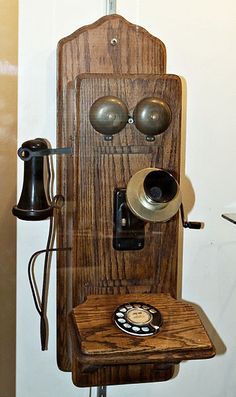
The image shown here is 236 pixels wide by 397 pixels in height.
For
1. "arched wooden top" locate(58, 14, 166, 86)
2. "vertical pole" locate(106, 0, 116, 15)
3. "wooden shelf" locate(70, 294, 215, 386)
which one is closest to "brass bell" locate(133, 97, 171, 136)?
"arched wooden top" locate(58, 14, 166, 86)

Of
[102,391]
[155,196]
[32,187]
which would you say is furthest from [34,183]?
[102,391]

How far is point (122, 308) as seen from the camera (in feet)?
3.44

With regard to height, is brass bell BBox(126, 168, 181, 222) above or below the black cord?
above

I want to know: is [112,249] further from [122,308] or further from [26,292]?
[26,292]

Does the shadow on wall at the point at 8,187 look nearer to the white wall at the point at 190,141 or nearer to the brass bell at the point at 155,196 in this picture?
the white wall at the point at 190,141

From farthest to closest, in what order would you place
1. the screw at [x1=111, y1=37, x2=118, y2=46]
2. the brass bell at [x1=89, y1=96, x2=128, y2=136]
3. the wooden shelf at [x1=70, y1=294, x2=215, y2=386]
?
the screw at [x1=111, y1=37, x2=118, y2=46]
the brass bell at [x1=89, y1=96, x2=128, y2=136]
the wooden shelf at [x1=70, y1=294, x2=215, y2=386]

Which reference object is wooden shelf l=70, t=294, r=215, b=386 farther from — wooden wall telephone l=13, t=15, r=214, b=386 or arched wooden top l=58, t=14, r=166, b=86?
arched wooden top l=58, t=14, r=166, b=86

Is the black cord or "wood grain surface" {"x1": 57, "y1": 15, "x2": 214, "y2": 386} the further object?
the black cord

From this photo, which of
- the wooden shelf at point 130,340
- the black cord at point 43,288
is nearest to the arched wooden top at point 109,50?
the black cord at point 43,288

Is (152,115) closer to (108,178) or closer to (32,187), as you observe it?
(108,178)

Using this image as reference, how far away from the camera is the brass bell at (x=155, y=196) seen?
3.30 ft

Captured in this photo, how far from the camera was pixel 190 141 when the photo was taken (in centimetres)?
123

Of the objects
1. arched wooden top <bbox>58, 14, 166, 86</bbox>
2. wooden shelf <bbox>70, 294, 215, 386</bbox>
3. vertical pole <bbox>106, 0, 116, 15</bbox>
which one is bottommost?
wooden shelf <bbox>70, 294, 215, 386</bbox>

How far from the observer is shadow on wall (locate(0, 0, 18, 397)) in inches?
43.8
